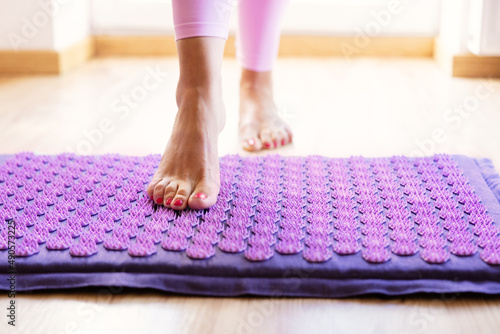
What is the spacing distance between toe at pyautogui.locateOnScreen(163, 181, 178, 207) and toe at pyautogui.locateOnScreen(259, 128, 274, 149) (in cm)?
36

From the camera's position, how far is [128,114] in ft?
5.33

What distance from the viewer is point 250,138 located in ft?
4.38

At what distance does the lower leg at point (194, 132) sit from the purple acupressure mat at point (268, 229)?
38 millimetres

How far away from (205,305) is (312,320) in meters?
0.14

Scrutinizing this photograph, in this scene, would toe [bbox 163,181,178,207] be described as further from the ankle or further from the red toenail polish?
the ankle

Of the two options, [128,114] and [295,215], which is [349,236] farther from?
[128,114]

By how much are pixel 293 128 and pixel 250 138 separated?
20 centimetres

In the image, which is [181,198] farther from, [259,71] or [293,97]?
[293,97]

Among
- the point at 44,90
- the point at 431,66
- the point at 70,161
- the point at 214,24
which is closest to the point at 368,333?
the point at 214,24

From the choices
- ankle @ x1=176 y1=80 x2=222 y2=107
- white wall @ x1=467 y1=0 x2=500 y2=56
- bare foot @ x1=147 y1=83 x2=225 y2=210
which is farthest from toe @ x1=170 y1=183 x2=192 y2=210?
white wall @ x1=467 y1=0 x2=500 y2=56

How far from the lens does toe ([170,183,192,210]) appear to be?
0.98 meters

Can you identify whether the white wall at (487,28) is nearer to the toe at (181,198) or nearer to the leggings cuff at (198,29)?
the leggings cuff at (198,29)

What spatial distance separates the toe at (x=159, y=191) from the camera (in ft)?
3.28

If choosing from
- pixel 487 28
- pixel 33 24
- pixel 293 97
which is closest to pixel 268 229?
pixel 293 97
